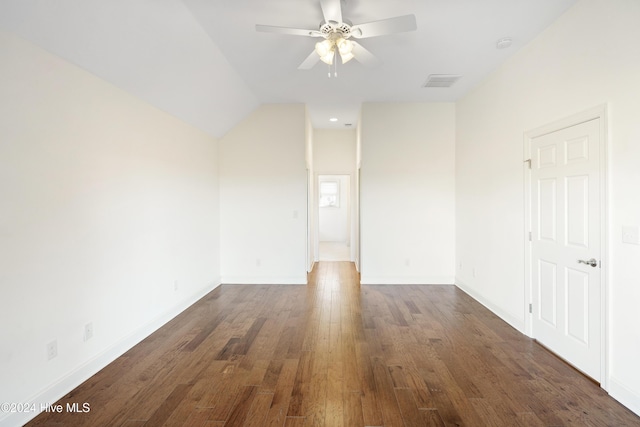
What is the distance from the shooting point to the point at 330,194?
1080cm

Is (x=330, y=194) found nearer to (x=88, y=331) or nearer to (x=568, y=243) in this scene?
(x=568, y=243)

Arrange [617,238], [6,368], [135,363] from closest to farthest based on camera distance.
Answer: [6,368] < [617,238] < [135,363]

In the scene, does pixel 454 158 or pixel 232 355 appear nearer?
pixel 232 355

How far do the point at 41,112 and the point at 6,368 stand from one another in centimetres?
157

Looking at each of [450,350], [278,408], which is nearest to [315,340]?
[278,408]

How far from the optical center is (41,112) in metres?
2.00

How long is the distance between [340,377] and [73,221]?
232 centimetres

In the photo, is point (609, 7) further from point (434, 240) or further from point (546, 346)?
point (434, 240)

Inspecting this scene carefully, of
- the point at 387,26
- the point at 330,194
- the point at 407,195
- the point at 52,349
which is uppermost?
the point at 387,26

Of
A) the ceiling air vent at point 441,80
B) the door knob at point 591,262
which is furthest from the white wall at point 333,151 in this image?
the door knob at point 591,262

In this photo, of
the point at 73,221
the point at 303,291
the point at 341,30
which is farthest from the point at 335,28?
the point at 303,291

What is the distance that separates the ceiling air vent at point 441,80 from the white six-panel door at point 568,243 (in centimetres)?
144

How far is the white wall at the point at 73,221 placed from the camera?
1829 millimetres

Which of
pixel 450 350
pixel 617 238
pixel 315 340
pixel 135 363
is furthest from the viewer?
pixel 315 340
